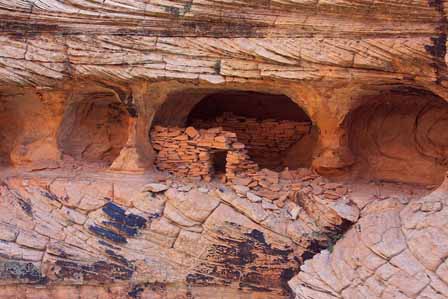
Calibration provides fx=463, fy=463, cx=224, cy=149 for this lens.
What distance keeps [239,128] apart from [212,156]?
4.23 ft

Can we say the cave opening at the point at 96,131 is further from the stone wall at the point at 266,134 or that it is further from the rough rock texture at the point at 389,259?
the rough rock texture at the point at 389,259

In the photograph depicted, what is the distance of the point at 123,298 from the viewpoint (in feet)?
15.9

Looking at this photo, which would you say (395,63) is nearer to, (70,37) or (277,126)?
(277,126)

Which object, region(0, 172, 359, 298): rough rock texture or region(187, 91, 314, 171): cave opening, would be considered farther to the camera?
region(187, 91, 314, 171): cave opening

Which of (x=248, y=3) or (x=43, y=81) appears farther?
(x=43, y=81)

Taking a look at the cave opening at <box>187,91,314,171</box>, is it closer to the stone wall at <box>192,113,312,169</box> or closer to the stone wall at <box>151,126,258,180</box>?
the stone wall at <box>192,113,312,169</box>

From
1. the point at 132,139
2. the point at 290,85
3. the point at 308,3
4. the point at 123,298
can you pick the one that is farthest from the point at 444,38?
the point at 123,298

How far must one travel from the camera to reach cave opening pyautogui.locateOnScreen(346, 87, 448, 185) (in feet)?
15.9

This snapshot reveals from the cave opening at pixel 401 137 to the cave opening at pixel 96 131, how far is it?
2932 millimetres

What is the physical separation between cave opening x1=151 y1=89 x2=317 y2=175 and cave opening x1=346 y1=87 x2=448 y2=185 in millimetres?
909

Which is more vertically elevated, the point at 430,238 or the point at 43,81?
the point at 43,81

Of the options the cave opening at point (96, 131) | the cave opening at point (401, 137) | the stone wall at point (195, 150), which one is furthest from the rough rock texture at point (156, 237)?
the cave opening at point (401, 137)

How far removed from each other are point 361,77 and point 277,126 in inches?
91.6

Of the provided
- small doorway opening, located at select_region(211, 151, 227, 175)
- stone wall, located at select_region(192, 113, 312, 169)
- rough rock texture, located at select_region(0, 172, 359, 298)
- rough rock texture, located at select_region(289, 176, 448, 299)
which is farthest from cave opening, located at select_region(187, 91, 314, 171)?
rough rock texture, located at select_region(289, 176, 448, 299)
